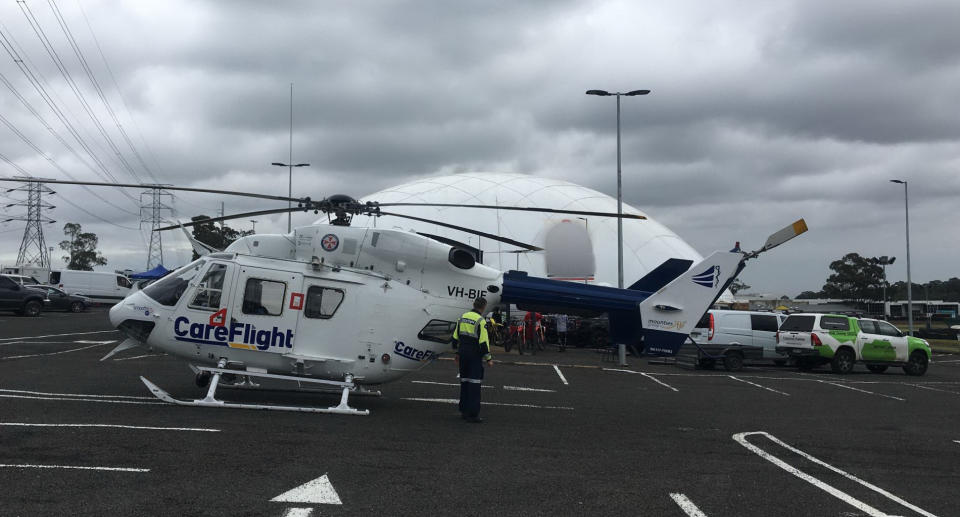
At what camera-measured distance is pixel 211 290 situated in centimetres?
1059

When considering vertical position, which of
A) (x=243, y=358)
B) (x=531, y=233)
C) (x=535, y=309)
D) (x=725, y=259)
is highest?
(x=531, y=233)

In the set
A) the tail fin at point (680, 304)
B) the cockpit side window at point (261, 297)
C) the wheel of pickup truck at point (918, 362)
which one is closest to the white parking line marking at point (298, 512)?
the cockpit side window at point (261, 297)

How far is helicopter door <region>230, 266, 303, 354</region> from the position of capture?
34.4 feet

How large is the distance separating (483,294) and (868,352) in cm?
1586

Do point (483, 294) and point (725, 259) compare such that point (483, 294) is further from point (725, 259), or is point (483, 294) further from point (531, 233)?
point (531, 233)

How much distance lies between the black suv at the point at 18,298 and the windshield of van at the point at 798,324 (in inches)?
1394

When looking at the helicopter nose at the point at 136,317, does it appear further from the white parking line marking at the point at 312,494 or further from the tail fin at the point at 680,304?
the tail fin at the point at 680,304

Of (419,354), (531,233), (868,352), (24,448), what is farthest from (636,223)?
(24,448)

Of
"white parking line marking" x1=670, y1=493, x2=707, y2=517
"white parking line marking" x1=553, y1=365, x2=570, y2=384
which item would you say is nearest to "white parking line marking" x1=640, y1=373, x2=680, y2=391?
"white parking line marking" x1=553, y1=365, x2=570, y2=384

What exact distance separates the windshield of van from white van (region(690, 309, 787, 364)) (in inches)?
32.3

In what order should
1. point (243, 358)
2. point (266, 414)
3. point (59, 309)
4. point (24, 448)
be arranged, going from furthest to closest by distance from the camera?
point (59, 309) → point (243, 358) → point (266, 414) → point (24, 448)

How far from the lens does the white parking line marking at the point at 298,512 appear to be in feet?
17.6

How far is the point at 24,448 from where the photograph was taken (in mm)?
7086

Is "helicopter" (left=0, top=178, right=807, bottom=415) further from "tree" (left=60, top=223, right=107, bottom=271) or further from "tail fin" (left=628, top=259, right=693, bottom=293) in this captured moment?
"tree" (left=60, top=223, right=107, bottom=271)
